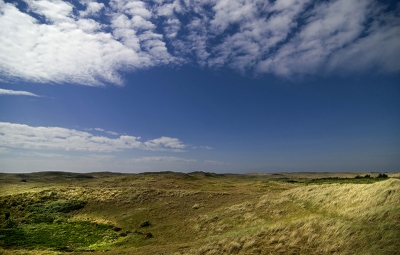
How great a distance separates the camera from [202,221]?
34.8 m

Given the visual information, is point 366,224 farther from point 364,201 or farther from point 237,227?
point 237,227

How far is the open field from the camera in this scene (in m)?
20.0

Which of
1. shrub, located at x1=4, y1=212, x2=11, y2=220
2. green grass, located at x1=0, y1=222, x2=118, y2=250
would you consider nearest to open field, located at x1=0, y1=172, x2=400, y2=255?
shrub, located at x1=4, y1=212, x2=11, y2=220

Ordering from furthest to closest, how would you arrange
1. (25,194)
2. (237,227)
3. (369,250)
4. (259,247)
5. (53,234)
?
(25,194) → (53,234) → (237,227) → (259,247) → (369,250)

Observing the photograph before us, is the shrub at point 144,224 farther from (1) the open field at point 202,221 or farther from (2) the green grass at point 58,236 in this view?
(2) the green grass at point 58,236

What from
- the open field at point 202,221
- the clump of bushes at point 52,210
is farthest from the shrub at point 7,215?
the clump of bushes at point 52,210

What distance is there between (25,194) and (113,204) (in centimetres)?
2165

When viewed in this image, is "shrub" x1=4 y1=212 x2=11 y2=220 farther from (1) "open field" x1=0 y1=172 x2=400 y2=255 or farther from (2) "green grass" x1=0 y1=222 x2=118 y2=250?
(2) "green grass" x1=0 y1=222 x2=118 y2=250

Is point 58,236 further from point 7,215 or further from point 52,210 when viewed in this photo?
point 7,215

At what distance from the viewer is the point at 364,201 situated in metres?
23.7

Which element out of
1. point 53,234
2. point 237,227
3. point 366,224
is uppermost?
point 366,224

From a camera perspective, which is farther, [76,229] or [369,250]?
[76,229]

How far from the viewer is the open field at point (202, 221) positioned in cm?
1997

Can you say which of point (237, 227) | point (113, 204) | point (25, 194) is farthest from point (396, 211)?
point (25, 194)
